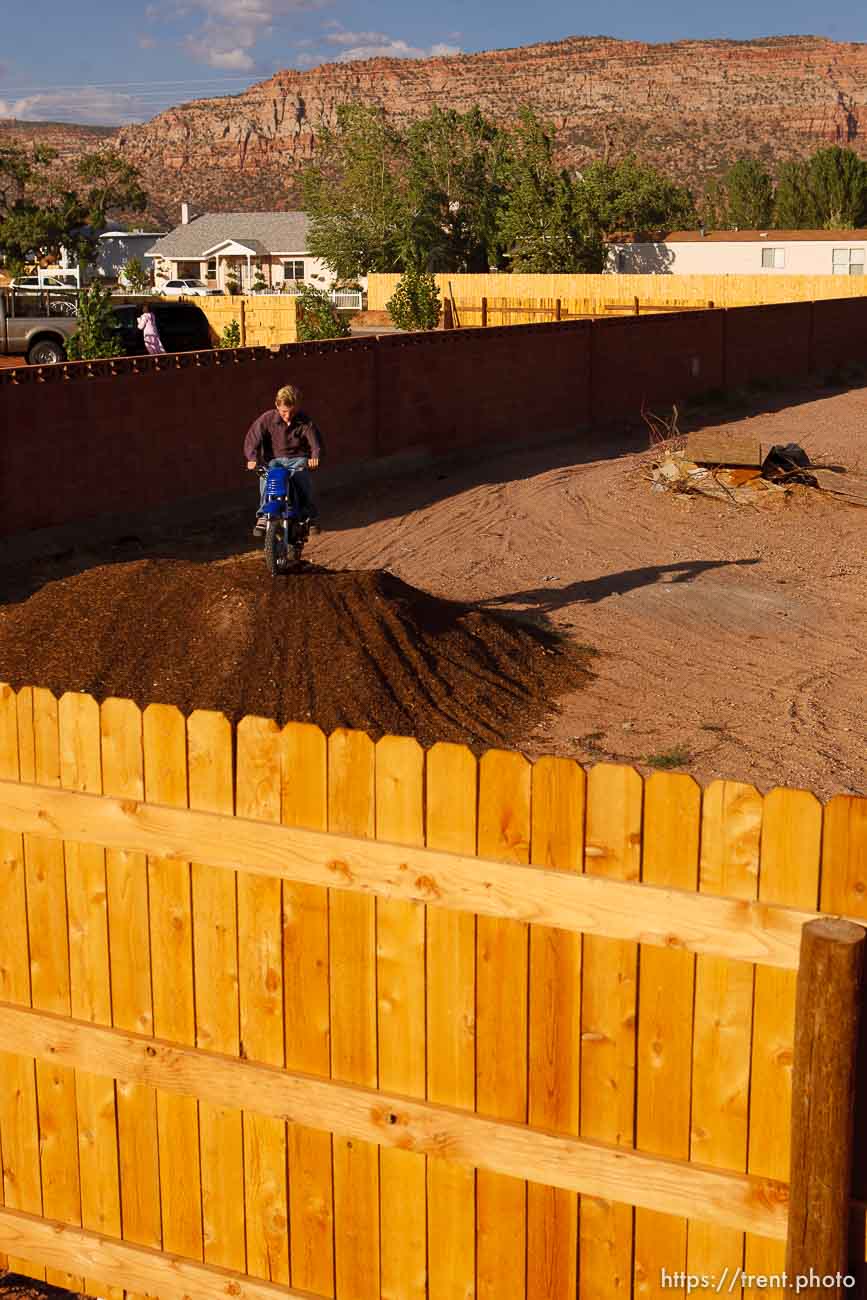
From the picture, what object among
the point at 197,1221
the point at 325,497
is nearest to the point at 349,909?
the point at 197,1221

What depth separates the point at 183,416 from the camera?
19203mm

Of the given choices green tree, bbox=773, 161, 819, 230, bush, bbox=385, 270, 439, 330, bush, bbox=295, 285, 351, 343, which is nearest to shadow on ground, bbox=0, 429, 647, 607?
bush, bbox=295, 285, 351, 343

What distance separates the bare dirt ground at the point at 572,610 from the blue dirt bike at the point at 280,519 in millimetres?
199

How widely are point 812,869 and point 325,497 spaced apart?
18.3 m

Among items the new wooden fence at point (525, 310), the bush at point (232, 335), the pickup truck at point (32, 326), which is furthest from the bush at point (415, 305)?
the pickup truck at point (32, 326)

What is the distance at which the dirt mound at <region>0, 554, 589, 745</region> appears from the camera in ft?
35.9

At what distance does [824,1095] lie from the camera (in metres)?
3.44

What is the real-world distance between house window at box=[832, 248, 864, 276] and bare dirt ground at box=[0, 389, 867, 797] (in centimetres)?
4370

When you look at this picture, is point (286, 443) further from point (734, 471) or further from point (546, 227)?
point (546, 227)

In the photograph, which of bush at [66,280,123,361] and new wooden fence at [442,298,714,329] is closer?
bush at [66,280,123,361]

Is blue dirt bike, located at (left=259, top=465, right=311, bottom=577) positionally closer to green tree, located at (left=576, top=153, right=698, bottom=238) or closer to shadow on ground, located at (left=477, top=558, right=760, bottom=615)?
shadow on ground, located at (left=477, top=558, right=760, bottom=615)

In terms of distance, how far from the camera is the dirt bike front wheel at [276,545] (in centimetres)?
1279

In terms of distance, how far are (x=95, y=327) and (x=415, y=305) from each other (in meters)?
18.7

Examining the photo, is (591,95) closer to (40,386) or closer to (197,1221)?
(40,386)
